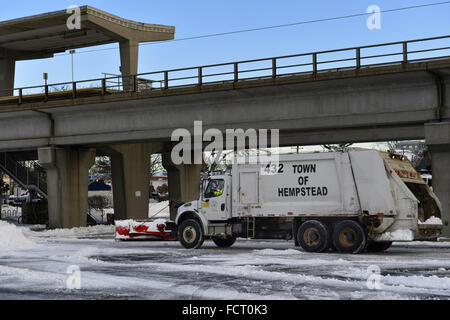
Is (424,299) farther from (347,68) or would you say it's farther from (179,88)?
(179,88)

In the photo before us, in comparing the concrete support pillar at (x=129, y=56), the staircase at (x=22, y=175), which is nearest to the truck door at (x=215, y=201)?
the concrete support pillar at (x=129, y=56)

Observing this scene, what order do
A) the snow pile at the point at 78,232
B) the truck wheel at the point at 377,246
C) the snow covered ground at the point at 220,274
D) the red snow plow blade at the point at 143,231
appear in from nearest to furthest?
the snow covered ground at the point at 220,274 < the truck wheel at the point at 377,246 < the red snow plow blade at the point at 143,231 < the snow pile at the point at 78,232

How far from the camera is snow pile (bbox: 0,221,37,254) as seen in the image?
24267mm

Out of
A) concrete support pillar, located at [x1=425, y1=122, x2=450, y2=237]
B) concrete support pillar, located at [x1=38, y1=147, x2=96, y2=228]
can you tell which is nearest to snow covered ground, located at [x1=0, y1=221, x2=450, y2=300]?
concrete support pillar, located at [x1=425, y1=122, x2=450, y2=237]

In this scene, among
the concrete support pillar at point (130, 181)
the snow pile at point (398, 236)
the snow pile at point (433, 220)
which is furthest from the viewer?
the concrete support pillar at point (130, 181)

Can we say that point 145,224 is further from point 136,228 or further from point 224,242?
point 224,242

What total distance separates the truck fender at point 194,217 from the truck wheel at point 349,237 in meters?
4.75

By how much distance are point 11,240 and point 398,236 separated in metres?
14.3

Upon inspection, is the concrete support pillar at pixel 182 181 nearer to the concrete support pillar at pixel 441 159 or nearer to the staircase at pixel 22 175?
the staircase at pixel 22 175

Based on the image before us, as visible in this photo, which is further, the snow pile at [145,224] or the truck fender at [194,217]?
the snow pile at [145,224]

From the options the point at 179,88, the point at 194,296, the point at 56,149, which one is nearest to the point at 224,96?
the point at 179,88

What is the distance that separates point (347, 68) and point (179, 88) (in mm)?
8758

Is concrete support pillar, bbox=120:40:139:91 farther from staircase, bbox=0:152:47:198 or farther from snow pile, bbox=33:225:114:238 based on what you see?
snow pile, bbox=33:225:114:238

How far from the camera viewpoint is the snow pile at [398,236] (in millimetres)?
19708
